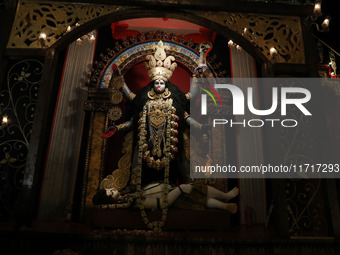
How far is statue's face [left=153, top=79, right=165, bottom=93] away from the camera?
4.51 metres

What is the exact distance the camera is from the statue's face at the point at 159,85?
4510 mm

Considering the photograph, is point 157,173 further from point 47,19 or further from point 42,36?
point 47,19

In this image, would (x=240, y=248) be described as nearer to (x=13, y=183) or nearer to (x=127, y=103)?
(x=13, y=183)

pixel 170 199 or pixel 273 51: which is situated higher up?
pixel 273 51

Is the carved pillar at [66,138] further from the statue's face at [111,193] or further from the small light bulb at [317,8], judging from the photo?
the small light bulb at [317,8]

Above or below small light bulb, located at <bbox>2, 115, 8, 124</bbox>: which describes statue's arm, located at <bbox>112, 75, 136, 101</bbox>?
above

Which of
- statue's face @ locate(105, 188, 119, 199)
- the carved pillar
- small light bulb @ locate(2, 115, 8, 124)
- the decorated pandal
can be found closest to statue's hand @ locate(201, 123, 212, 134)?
the decorated pandal

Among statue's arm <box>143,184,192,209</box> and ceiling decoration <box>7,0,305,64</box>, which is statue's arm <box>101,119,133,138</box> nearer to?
statue's arm <box>143,184,192,209</box>

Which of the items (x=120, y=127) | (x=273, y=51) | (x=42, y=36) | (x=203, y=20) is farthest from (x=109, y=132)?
(x=273, y=51)

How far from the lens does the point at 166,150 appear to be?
4.18m

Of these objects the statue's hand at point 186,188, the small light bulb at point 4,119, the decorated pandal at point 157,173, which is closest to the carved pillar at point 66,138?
the decorated pandal at point 157,173

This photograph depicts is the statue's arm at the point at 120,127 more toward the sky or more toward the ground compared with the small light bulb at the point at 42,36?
more toward the ground

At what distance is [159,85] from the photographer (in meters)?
4.52

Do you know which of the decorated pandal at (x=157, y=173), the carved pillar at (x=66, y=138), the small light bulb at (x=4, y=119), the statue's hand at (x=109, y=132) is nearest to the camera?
the small light bulb at (x=4, y=119)
